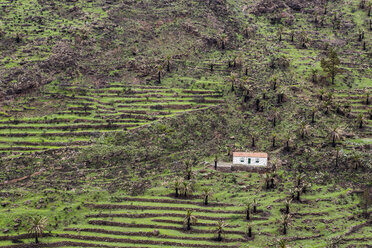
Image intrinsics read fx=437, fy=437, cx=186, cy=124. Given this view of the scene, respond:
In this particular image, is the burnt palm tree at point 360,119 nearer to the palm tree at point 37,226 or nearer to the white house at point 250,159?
the white house at point 250,159

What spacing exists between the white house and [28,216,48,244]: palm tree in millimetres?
50530

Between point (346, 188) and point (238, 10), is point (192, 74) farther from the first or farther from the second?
point (346, 188)

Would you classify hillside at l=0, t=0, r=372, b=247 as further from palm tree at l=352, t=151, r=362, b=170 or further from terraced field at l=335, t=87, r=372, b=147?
palm tree at l=352, t=151, r=362, b=170

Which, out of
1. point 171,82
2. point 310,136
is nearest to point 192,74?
point 171,82

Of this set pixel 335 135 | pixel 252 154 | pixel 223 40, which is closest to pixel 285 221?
pixel 252 154

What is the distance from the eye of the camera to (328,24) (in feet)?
562

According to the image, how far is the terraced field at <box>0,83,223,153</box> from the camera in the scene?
4761 inches

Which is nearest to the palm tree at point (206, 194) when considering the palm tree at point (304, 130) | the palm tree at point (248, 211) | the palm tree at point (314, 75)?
the palm tree at point (248, 211)

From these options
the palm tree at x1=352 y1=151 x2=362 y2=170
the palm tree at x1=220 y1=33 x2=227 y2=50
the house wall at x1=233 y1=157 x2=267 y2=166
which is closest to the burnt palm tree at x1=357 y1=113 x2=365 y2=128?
the palm tree at x1=352 y1=151 x2=362 y2=170

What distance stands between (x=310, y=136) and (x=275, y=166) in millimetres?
15634

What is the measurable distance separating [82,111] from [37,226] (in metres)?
43.6

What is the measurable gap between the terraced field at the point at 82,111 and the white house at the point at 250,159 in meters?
24.0

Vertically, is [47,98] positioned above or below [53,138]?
above

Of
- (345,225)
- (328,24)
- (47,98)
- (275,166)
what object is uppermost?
(328,24)
